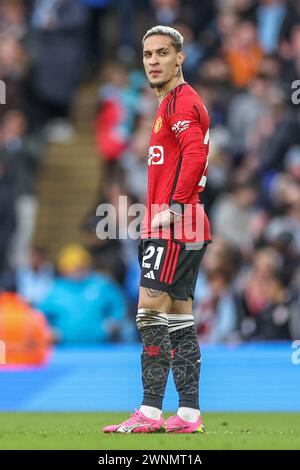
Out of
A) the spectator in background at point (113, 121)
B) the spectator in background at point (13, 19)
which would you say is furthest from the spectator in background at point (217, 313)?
the spectator in background at point (13, 19)

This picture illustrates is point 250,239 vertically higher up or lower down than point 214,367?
higher up

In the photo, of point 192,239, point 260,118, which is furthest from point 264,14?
point 192,239

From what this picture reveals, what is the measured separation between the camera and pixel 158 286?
7.63 meters

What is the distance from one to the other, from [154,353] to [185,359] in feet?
0.76

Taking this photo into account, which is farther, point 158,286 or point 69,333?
point 69,333

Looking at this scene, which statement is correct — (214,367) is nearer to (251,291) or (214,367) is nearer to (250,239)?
(251,291)

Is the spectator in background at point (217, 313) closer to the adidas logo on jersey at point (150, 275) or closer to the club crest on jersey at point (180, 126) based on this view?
the adidas logo on jersey at point (150, 275)

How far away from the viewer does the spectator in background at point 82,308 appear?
45.9 feet

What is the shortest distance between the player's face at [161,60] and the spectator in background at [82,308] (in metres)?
6.41

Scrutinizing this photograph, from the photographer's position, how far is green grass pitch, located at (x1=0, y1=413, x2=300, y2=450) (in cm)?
686

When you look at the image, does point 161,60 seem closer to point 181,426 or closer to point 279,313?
point 181,426

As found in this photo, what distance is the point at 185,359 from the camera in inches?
307

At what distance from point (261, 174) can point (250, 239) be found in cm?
118

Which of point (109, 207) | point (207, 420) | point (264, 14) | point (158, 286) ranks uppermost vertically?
point (264, 14)
